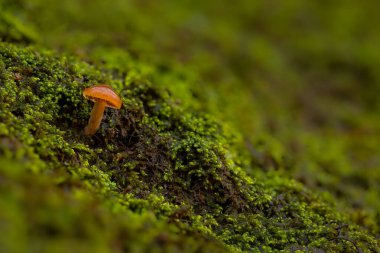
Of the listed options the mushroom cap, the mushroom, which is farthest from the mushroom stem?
the mushroom cap

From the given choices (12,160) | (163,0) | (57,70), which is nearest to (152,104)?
(57,70)

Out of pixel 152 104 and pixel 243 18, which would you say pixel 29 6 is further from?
pixel 243 18

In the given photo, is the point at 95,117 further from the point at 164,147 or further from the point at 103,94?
the point at 164,147

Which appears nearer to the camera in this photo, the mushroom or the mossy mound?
the mossy mound

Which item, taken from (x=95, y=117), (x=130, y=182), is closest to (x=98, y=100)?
(x=95, y=117)

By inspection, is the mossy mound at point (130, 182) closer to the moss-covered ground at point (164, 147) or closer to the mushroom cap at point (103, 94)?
Answer: the moss-covered ground at point (164, 147)

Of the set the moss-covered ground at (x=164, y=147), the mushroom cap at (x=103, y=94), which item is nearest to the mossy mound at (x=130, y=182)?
the moss-covered ground at (x=164, y=147)

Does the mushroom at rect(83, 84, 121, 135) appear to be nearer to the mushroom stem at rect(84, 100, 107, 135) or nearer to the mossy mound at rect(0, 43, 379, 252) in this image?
the mushroom stem at rect(84, 100, 107, 135)
